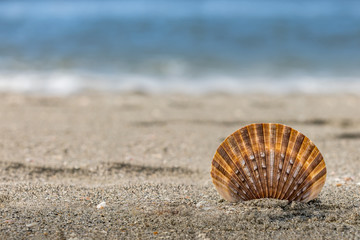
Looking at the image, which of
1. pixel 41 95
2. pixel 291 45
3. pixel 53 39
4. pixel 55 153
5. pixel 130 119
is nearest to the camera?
pixel 55 153

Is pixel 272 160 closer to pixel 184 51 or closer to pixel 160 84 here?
pixel 160 84

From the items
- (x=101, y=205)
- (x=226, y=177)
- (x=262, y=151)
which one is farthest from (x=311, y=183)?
(x=101, y=205)

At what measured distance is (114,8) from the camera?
24938 millimetres

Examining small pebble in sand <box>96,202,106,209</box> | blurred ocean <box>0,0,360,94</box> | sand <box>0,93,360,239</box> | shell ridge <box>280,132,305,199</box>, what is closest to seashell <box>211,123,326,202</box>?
shell ridge <box>280,132,305,199</box>

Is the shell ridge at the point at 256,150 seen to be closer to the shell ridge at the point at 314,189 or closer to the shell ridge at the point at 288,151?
the shell ridge at the point at 288,151

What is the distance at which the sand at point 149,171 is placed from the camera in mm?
2039

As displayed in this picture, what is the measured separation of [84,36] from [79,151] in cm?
1196

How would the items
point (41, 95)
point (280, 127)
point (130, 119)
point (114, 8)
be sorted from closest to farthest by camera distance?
point (280, 127)
point (130, 119)
point (41, 95)
point (114, 8)

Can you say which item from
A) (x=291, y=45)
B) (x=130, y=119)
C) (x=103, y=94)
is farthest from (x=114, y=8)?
(x=130, y=119)

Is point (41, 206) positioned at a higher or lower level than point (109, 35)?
lower

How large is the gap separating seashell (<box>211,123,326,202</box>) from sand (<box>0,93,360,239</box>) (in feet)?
0.34

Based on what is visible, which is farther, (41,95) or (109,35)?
(109,35)

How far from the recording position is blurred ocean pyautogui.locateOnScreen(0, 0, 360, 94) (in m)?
8.51

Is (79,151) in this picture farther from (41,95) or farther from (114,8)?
(114,8)
